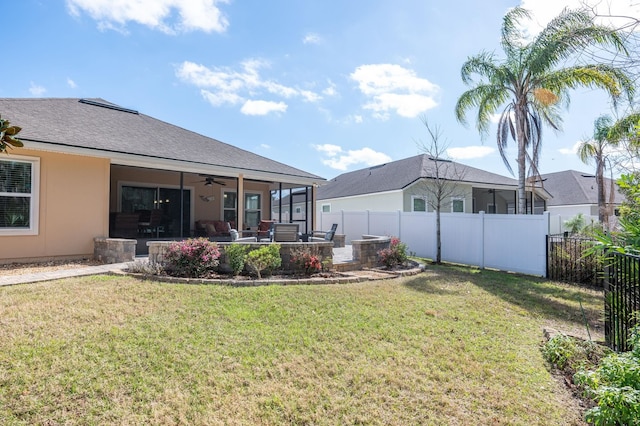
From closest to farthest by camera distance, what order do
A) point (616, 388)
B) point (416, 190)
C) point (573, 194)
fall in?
point (616, 388) → point (416, 190) → point (573, 194)

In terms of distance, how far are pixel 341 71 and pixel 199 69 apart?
6451mm

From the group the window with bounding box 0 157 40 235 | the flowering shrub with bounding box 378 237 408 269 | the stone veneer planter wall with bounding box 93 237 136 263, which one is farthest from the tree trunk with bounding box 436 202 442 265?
the window with bounding box 0 157 40 235

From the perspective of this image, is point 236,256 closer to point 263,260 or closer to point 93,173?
point 263,260

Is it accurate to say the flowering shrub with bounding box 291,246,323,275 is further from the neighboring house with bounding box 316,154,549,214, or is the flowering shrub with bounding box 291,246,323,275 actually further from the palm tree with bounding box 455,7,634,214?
the neighboring house with bounding box 316,154,549,214

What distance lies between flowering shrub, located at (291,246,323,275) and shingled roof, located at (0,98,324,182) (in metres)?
5.81

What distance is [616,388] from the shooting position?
2.93 m

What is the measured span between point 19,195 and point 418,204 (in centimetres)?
1788

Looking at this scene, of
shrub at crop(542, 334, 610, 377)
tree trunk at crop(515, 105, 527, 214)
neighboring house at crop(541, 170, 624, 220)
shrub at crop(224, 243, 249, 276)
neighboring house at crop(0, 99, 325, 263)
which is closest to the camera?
shrub at crop(542, 334, 610, 377)

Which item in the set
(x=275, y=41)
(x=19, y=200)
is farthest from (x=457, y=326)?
(x=275, y=41)

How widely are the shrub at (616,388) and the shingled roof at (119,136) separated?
1152 cm

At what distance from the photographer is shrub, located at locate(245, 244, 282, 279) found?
7.95 meters

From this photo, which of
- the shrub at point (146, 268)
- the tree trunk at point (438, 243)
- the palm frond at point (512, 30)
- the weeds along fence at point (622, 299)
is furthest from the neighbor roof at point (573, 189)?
the shrub at point (146, 268)

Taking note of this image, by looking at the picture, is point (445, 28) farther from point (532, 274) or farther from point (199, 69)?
point (199, 69)

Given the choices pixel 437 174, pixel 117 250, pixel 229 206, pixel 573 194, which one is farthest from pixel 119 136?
pixel 573 194
